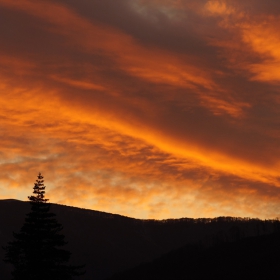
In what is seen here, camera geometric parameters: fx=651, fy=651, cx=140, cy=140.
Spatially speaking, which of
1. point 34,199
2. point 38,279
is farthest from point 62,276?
point 34,199

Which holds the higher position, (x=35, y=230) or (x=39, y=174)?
(x=39, y=174)

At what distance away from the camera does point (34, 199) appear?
63.0m

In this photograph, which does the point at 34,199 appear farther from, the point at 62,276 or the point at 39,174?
the point at 62,276

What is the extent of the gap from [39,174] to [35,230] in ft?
18.0

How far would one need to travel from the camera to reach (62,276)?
60.9 meters

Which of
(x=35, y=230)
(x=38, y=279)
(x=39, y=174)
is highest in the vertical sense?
(x=39, y=174)

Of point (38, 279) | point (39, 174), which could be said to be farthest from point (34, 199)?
point (38, 279)

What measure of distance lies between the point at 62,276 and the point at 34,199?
25.9ft

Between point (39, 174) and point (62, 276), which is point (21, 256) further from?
point (39, 174)

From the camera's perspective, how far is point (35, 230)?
62.1m

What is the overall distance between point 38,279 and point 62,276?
2261 mm

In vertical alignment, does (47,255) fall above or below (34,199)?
below

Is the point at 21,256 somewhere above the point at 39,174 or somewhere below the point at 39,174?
below

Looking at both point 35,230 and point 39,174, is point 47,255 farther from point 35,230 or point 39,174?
point 39,174
